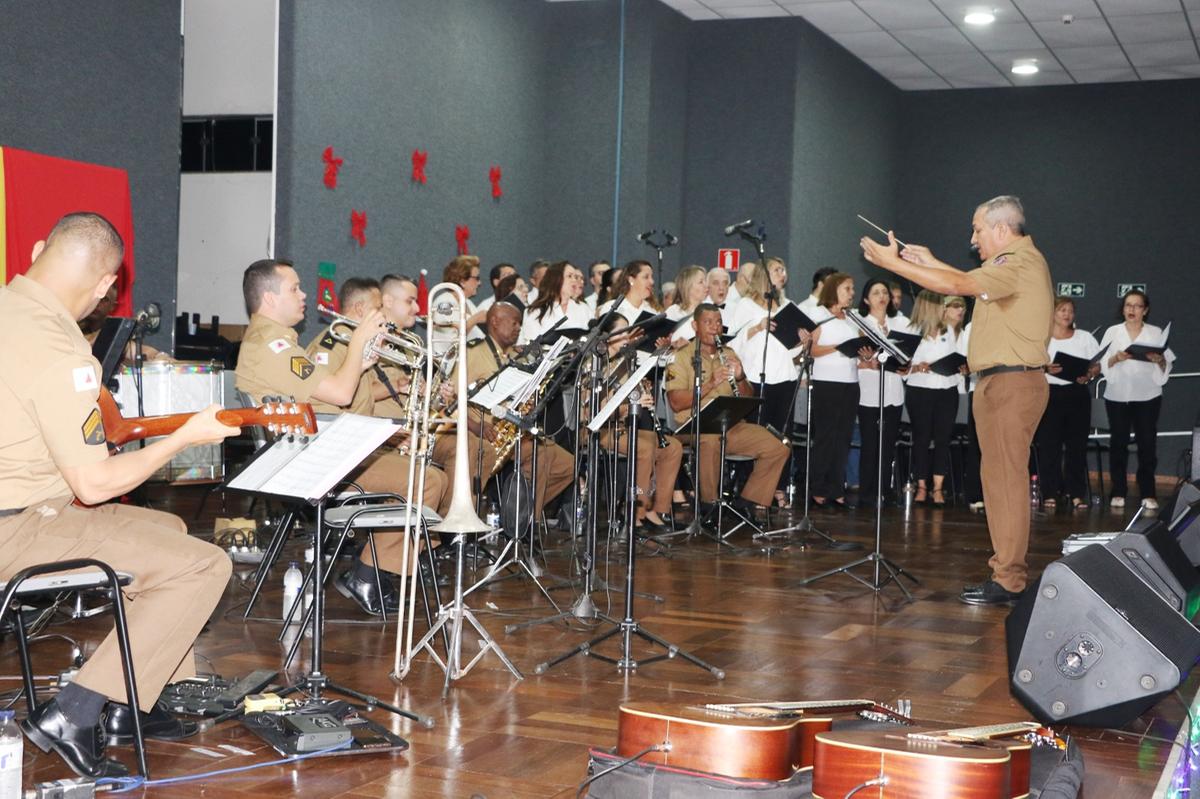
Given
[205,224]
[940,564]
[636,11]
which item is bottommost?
[940,564]

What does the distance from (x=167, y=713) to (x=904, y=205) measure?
11004mm

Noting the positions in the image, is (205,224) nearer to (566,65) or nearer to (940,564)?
(566,65)

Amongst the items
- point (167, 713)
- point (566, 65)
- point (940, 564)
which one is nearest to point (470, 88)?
point (566, 65)

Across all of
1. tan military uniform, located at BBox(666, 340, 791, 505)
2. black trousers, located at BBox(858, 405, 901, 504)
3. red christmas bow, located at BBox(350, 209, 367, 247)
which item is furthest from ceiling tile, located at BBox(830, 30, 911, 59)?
red christmas bow, located at BBox(350, 209, 367, 247)

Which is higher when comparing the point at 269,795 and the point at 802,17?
the point at 802,17

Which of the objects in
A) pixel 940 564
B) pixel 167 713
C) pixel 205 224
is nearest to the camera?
pixel 167 713

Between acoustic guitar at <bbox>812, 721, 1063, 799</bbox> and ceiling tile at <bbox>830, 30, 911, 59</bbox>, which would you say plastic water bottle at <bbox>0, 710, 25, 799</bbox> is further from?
ceiling tile at <bbox>830, 30, 911, 59</bbox>

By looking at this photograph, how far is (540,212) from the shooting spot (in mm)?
9859

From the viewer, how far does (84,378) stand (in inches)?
107

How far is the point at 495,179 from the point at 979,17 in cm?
412

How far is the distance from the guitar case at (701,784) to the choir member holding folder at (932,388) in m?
6.25

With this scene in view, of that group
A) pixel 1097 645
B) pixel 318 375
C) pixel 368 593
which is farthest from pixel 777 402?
pixel 1097 645

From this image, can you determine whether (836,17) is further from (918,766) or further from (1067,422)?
(918,766)

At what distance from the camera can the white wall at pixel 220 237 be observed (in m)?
8.34
